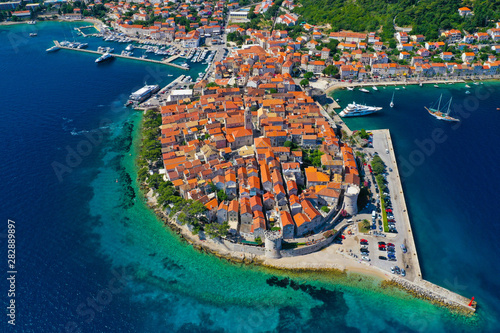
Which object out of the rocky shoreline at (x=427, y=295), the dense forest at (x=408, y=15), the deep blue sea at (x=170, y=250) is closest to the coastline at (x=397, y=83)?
the deep blue sea at (x=170, y=250)

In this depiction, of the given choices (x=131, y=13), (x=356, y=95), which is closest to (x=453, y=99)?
(x=356, y=95)

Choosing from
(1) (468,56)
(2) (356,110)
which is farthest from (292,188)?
(1) (468,56)

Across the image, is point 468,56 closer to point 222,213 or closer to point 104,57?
point 222,213

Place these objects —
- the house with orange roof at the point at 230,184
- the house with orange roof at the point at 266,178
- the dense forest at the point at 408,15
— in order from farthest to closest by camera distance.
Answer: the dense forest at the point at 408,15
the house with orange roof at the point at 266,178
the house with orange roof at the point at 230,184

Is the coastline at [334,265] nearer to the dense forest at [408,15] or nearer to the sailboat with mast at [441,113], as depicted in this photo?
the sailboat with mast at [441,113]

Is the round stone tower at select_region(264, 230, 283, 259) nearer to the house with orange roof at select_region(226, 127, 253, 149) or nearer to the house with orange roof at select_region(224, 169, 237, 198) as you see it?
the house with orange roof at select_region(224, 169, 237, 198)

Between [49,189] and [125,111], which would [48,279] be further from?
[125,111]
